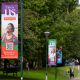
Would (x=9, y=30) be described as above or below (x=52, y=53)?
above

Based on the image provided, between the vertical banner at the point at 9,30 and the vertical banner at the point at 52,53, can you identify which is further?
the vertical banner at the point at 52,53

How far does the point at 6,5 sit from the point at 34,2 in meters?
23.2

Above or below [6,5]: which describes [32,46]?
below

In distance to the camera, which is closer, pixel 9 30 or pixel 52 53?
pixel 9 30

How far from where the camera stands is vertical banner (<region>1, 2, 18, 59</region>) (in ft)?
82.5

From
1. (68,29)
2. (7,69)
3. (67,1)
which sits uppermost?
(67,1)

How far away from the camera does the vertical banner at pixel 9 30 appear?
25.2m

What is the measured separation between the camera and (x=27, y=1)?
149 ft

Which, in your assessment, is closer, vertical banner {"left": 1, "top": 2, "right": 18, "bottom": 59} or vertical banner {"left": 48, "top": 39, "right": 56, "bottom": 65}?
vertical banner {"left": 1, "top": 2, "right": 18, "bottom": 59}

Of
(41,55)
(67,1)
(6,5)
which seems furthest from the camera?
(67,1)

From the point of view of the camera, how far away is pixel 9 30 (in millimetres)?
25625

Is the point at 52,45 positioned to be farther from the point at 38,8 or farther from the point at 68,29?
the point at 68,29

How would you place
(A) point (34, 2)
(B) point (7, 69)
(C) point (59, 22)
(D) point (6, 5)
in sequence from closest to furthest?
(D) point (6, 5) → (B) point (7, 69) → (A) point (34, 2) → (C) point (59, 22)

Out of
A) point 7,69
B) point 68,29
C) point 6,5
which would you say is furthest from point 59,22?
point 6,5
